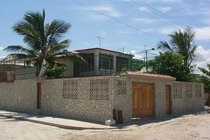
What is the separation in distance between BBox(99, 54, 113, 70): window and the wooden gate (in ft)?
29.3

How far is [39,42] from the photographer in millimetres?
24047

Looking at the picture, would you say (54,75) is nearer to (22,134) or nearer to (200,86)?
(22,134)

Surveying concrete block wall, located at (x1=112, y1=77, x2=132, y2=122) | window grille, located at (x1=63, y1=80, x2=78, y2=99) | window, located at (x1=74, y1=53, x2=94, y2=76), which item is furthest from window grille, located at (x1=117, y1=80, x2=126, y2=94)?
window, located at (x1=74, y1=53, x2=94, y2=76)

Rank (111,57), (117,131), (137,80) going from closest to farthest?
(117,131)
(137,80)
(111,57)

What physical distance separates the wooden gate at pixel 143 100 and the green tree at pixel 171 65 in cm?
768

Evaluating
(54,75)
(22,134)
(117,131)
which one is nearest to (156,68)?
(54,75)

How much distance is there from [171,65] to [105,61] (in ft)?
18.2

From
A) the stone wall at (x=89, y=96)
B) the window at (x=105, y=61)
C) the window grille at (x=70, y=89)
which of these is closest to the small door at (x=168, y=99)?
the stone wall at (x=89, y=96)

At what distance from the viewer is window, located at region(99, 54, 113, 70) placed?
28.7 metres

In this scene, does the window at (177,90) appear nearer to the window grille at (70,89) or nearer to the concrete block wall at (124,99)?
the concrete block wall at (124,99)

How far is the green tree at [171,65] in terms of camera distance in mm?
27719

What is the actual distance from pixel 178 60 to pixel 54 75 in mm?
10377

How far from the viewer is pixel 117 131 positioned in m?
15.2

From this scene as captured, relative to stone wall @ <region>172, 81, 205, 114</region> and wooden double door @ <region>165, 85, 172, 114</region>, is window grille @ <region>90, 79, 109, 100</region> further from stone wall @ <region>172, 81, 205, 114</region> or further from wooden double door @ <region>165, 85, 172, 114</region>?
stone wall @ <region>172, 81, 205, 114</region>
